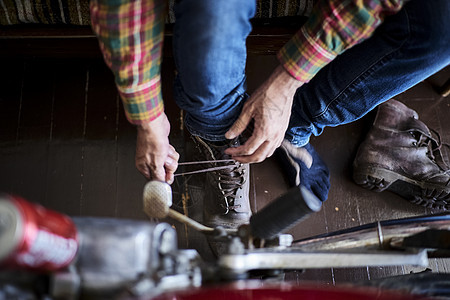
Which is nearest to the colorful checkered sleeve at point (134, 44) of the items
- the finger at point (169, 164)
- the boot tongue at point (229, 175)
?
the finger at point (169, 164)

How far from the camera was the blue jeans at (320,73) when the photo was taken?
76cm

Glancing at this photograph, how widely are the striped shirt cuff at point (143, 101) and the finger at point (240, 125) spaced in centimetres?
18

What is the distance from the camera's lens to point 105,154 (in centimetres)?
121

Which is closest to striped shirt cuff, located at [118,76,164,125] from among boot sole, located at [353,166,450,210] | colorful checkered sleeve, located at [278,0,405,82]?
colorful checkered sleeve, located at [278,0,405,82]

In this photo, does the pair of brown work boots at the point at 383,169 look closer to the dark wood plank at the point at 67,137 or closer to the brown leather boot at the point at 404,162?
the brown leather boot at the point at 404,162

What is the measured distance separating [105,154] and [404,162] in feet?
2.75

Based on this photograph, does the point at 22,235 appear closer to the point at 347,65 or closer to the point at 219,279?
the point at 219,279

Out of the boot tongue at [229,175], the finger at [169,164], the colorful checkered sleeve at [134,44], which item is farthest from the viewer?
the boot tongue at [229,175]

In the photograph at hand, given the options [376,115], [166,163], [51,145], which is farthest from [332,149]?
[51,145]

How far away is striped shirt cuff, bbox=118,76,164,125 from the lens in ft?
2.53

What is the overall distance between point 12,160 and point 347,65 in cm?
93

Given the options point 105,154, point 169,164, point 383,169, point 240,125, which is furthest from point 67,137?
point 383,169

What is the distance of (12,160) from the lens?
1.19m

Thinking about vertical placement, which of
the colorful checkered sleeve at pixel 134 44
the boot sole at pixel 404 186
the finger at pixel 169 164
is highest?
Answer: the colorful checkered sleeve at pixel 134 44
